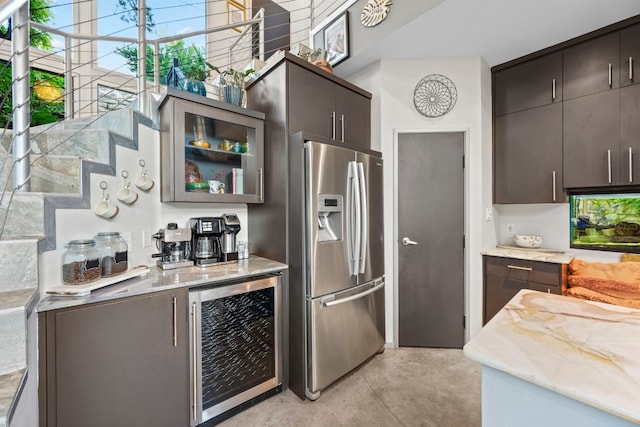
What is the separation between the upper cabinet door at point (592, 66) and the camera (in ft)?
7.80

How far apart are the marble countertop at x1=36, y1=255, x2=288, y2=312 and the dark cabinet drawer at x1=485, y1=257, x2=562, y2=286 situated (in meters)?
1.98

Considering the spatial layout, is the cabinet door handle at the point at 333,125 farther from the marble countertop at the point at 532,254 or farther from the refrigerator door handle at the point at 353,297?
the marble countertop at the point at 532,254

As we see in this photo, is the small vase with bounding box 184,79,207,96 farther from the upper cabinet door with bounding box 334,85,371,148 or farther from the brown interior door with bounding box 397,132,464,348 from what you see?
the brown interior door with bounding box 397,132,464,348

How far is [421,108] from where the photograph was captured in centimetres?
274

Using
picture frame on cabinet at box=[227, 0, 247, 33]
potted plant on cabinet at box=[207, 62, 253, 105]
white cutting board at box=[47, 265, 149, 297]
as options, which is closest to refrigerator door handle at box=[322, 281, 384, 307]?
white cutting board at box=[47, 265, 149, 297]

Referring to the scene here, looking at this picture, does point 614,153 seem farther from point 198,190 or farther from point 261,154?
point 198,190

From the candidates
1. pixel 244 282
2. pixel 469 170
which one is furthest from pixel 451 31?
pixel 244 282

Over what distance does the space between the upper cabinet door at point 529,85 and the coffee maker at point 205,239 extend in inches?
116

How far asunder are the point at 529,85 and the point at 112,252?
3.69 metres

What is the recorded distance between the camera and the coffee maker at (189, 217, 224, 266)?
205 centimetres

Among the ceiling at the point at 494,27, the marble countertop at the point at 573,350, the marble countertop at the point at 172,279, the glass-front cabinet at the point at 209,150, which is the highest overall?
the ceiling at the point at 494,27

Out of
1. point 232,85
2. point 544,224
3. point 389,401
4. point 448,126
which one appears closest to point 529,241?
point 544,224

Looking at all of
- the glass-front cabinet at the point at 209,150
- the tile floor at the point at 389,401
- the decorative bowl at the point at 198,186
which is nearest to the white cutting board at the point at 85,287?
the glass-front cabinet at the point at 209,150

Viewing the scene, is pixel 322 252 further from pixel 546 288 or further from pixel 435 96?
pixel 546 288
